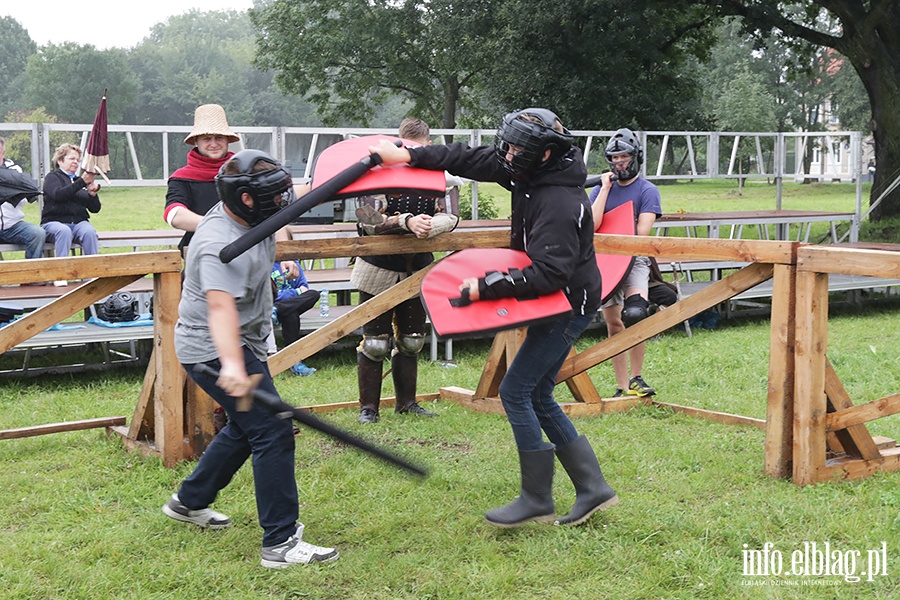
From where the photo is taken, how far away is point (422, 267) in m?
6.49

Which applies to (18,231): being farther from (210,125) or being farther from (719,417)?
(719,417)

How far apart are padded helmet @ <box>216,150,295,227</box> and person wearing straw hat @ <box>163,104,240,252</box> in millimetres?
1850

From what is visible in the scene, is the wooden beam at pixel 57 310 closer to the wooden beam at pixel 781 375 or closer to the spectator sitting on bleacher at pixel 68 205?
the wooden beam at pixel 781 375

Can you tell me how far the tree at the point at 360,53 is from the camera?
1265 inches

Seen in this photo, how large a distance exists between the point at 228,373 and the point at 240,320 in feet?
1.51

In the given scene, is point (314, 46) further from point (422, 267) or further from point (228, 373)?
point (228, 373)

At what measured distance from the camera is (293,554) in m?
4.11

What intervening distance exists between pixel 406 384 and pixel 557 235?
2987 millimetres

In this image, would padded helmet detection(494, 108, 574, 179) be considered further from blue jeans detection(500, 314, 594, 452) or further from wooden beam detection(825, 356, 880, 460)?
wooden beam detection(825, 356, 880, 460)

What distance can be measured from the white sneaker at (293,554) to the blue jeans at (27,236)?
593cm

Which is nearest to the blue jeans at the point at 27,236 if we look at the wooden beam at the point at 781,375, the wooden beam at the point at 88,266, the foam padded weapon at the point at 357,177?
the wooden beam at the point at 88,266

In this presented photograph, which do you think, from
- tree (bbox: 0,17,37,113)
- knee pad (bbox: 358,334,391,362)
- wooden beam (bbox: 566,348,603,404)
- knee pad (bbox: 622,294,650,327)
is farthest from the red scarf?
tree (bbox: 0,17,37,113)

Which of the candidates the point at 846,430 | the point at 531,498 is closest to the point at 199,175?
the point at 531,498

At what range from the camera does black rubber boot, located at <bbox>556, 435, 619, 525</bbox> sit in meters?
4.48
